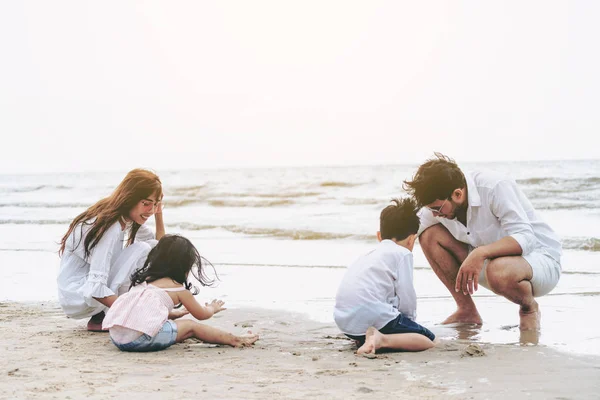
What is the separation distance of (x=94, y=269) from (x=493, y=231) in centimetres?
234

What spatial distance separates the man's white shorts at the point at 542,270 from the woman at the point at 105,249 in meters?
2.04

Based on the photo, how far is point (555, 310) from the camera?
4.62 meters

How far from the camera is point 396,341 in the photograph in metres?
3.38

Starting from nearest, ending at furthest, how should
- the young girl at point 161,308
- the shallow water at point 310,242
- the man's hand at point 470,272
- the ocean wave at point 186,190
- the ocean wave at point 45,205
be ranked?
the young girl at point 161,308
the man's hand at point 470,272
the shallow water at point 310,242
the ocean wave at point 45,205
the ocean wave at point 186,190

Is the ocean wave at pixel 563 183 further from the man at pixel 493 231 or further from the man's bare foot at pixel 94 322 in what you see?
the man's bare foot at pixel 94 322

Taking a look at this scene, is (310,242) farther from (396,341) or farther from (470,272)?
(396,341)

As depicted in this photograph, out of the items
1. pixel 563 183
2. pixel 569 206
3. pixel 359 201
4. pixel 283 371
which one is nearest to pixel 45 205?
pixel 359 201

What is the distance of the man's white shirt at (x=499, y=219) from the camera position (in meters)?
3.93

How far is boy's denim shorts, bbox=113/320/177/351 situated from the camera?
3422 millimetres

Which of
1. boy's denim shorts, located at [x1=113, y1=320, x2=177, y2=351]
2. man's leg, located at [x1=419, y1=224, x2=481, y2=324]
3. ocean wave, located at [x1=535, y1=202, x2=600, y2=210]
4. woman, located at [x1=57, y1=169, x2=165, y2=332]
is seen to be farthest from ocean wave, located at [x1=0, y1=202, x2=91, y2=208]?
boy's denim shorts, located at [x1=113, y1=320, x2=177, y2=351]

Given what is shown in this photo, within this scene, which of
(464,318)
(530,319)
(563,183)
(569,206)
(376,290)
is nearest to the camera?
(376,290)

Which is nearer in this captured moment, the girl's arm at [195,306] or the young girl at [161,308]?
the young girl at [161,308]

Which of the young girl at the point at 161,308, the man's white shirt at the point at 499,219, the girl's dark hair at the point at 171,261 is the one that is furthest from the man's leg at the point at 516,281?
the girl's dark hair at the point at 171,261

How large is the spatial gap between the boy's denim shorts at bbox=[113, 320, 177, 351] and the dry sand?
0.21 feet
